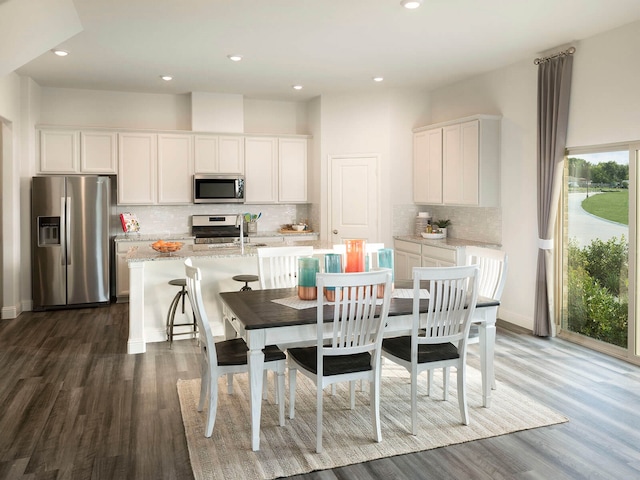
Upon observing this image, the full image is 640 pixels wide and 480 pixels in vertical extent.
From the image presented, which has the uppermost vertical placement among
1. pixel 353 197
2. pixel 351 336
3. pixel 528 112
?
pixel 528 112

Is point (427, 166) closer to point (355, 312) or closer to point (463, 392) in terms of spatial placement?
point (463, 392)

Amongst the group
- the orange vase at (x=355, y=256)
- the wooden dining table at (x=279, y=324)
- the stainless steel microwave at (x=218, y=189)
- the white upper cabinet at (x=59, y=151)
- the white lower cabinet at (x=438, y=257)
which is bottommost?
the wooden dining table at (x=279, y=324)

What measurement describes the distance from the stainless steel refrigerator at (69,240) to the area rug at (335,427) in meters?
3.30

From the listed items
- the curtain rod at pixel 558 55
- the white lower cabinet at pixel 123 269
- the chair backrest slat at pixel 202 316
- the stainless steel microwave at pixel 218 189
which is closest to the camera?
the chair backrest slat at pixel 202 316

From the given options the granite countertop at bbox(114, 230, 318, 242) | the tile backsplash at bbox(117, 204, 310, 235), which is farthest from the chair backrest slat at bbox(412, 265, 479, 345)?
the tile backsplash at bbox(117, 204, 310, 235)

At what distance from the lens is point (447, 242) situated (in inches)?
256

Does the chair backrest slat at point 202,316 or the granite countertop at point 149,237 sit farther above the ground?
the granite countertop at point 149,237

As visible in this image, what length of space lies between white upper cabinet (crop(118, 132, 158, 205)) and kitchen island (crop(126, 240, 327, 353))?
2.09 metres

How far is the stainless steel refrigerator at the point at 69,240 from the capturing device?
6.58 m

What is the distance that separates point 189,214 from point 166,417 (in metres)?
4.70

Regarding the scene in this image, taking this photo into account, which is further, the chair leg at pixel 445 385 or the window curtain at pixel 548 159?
the window curtain at pixel 548 159

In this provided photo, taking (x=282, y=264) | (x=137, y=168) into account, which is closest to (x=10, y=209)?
(x=137, y=168)

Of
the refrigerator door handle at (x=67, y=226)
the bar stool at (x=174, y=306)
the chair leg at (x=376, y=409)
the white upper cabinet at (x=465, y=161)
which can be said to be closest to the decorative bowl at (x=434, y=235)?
the white upper cabinet at (x=465, y=161)

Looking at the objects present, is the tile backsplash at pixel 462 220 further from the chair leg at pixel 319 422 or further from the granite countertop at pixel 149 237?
the chair leg at pixel 319 422
